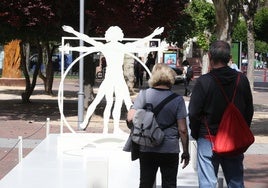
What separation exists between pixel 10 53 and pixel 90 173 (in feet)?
89.4

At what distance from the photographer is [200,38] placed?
146 feet

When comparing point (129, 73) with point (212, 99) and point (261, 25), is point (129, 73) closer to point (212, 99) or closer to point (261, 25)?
point (261, 25)

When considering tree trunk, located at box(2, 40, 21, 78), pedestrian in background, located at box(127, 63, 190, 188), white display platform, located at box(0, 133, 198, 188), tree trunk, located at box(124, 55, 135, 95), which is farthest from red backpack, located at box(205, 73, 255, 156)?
tree trunk, located at box(2, 40, 21, 78)

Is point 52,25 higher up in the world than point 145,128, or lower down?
higher up

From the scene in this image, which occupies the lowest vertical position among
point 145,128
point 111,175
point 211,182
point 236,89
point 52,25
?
point 111,175

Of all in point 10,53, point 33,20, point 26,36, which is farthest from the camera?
point 10,53

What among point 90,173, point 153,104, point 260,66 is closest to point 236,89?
point 153,104

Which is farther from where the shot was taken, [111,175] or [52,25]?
[52,25]

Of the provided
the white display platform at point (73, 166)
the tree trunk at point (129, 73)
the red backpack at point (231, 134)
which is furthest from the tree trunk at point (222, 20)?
the tree trunk at point (129, 73)

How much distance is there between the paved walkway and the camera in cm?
1057

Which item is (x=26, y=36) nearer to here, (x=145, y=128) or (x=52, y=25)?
(x=52, y=25)

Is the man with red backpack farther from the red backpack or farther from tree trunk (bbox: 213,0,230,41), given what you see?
tree trunk (bbox: 213,0,230,41)

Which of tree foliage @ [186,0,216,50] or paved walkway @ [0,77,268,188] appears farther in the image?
tree foliage @ [186,0,216,50]

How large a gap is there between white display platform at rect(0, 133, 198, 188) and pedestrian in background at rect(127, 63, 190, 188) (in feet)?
3.22
